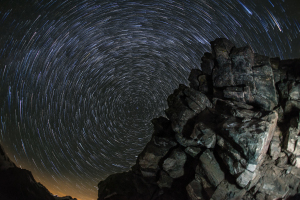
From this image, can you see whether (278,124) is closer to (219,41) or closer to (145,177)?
(219,41)

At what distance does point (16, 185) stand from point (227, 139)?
84.8 feet

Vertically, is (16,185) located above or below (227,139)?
below

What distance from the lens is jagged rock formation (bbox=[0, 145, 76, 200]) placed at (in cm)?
2071

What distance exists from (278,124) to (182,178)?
31.4 feet

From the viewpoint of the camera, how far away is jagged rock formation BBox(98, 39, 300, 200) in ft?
39.7

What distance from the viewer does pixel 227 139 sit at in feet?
42.4

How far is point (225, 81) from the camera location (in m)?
16.8

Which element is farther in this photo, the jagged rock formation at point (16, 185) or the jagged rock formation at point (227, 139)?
the jagged rock formation at point (16, 185)

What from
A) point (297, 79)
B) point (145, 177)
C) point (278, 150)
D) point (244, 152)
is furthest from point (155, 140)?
point (297, 79)

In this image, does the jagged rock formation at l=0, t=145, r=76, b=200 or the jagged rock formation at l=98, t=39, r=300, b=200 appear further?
the jagged rock formation at l=0, t=145, r=76, b=200

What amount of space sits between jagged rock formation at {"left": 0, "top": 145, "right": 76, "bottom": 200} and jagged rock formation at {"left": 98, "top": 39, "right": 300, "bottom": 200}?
32.9 ft

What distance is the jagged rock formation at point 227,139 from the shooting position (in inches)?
476

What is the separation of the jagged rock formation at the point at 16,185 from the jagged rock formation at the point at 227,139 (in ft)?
32.9

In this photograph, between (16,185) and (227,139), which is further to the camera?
(16,185)
